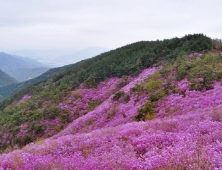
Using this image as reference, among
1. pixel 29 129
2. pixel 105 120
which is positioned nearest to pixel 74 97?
pixel 29 129

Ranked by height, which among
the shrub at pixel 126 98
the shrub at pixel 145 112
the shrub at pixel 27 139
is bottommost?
the shrub at pixel 27 139

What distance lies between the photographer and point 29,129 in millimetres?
22156

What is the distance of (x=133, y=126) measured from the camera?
9.18 meters

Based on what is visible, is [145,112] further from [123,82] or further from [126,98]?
[123,82]

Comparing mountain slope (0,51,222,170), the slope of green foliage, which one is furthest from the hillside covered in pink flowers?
the slope of green foliage

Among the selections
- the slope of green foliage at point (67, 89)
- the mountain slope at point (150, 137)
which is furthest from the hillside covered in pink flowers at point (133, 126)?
the slope of green foliage at point (67, 89)

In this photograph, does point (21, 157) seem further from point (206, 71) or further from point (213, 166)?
point (206, 71)

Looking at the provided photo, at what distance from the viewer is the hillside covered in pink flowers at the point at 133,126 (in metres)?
5.21

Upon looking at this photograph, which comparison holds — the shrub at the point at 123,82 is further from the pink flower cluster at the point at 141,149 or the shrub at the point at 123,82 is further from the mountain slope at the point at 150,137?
the pink flower cluster at the point at 141,149

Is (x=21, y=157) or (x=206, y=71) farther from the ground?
(x=206, y=71)

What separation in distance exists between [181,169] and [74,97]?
25.2m

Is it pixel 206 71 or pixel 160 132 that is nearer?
pixel 160 132

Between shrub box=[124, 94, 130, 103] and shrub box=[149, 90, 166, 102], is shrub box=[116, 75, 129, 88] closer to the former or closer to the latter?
shrub box=[124, 94, 130, 103]

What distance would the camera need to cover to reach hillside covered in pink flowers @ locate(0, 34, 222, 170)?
5.21 m
